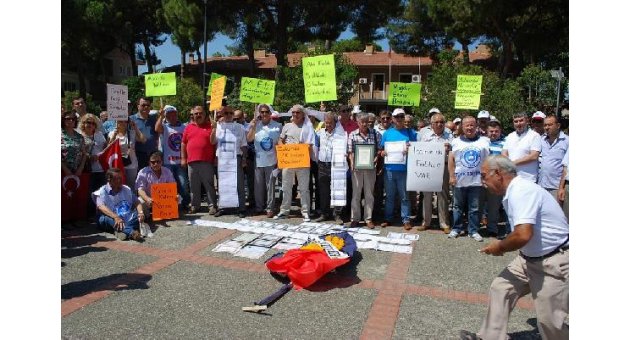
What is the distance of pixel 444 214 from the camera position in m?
7.89

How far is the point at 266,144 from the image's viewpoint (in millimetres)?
8508

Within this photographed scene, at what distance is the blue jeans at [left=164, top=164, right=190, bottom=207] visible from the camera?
352 inches

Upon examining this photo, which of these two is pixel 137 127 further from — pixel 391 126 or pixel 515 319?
pixel 515 319

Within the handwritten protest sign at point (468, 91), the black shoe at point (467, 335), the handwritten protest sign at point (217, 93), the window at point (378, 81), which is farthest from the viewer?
the window at point (378, 81)

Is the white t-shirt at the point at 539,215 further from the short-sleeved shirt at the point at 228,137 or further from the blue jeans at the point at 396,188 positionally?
the short-sleeved shirt at the point at 228,137

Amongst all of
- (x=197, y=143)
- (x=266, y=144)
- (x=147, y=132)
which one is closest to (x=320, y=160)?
(x=266, y=144)

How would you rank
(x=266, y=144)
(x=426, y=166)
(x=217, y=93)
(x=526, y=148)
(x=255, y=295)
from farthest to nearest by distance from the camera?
(x=217, y=93)
(x=266, y=144)
(x=426, y=166)
(x=526, y=148)
(x=255, y=295)

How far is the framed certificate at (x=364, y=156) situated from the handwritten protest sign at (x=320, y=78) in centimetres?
120

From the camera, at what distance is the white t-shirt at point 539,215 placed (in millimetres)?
3525

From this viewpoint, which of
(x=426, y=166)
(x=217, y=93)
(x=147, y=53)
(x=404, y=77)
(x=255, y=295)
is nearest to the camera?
(x=255, y=295)

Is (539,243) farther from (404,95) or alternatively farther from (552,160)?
(404,95)

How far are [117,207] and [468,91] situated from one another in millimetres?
6677

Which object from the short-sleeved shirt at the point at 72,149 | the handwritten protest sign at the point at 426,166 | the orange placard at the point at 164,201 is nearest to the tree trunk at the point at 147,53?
the short-sleeved shirt at the point at 72,149

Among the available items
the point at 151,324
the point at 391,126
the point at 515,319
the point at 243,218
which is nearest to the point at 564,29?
the point at 391,126
